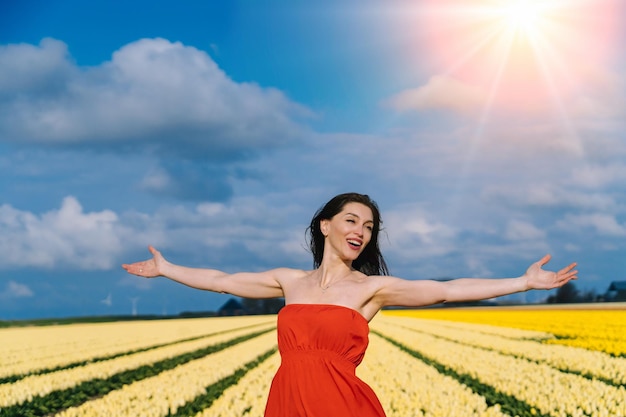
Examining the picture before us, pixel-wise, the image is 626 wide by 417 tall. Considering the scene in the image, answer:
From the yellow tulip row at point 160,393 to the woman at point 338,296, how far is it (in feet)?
20.7

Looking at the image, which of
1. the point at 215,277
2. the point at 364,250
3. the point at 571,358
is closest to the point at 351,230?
the point at 364,250

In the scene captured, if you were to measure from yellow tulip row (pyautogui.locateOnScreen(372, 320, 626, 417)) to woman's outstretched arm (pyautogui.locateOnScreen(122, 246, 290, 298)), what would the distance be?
6117mm

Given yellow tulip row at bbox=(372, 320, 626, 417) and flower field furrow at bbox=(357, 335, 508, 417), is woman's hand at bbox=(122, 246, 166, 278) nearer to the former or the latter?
flower field furrow at bbox=(357, 335, 508, 417)

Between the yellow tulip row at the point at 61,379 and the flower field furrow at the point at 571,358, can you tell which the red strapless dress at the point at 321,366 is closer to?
the yellow tulip row at the point at 61,379

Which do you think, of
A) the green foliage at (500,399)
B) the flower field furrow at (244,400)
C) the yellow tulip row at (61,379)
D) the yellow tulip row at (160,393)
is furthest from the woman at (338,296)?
the yellow tulip row at (61,379)

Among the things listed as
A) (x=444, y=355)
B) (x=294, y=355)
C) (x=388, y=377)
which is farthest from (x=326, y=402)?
(x=444, y=355)

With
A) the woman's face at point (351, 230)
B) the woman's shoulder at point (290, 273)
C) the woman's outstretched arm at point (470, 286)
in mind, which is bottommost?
the woman's outstretched arm at point (470, 286)

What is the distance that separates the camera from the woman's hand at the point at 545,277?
4.88 meters

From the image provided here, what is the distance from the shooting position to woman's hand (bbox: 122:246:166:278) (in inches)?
233

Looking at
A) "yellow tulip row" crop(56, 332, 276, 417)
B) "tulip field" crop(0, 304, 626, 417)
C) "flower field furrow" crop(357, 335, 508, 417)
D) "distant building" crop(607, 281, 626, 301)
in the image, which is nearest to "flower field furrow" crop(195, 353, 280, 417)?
"tulip field" crop(0, 304, 626, 417)

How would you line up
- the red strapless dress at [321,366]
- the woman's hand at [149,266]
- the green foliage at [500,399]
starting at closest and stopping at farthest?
the red strapless dress at [321,366] → the woman's hand at [149,266] → the green foliage at [500,399]

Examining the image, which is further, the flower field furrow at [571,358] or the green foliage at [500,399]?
the flower field furrow at [571,358]

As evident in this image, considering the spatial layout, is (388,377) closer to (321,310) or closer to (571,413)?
(571,413)

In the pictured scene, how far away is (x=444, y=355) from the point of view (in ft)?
64.8
